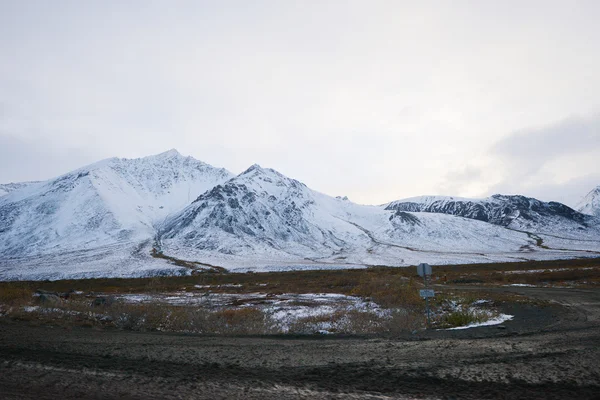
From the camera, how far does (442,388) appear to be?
6.58 metres

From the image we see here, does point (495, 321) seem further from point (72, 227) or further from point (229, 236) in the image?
point (72, 227)

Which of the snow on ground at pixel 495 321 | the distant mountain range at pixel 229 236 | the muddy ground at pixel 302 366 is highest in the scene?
the distant mountain range at pixel 229 236

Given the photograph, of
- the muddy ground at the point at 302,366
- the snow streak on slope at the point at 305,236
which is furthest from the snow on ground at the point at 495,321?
the snow streak on slope at the point at 305,236

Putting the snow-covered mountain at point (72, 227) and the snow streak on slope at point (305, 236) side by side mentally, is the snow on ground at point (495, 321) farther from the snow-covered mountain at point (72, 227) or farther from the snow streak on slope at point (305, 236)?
the snow streak on slope at point (305, 236)

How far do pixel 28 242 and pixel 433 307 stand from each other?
177 m

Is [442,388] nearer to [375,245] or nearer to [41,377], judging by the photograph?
[41,377]

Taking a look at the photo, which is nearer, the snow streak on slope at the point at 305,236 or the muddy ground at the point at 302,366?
the muddy ground at the point at 302,366

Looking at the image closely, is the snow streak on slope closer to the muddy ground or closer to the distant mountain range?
the distant mountain range

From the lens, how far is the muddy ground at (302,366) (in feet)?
21.6

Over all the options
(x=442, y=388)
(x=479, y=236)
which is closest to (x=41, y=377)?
(x=442, y=388)

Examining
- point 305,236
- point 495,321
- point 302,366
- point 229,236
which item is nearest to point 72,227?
point 229,236

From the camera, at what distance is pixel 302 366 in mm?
8219

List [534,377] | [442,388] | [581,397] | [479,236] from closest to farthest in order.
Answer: [581,397]
[442,388]
[534,377]
[479,236]

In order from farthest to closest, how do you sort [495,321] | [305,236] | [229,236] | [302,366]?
[305,236]
[229,236]
[495,321]
[302,366]
